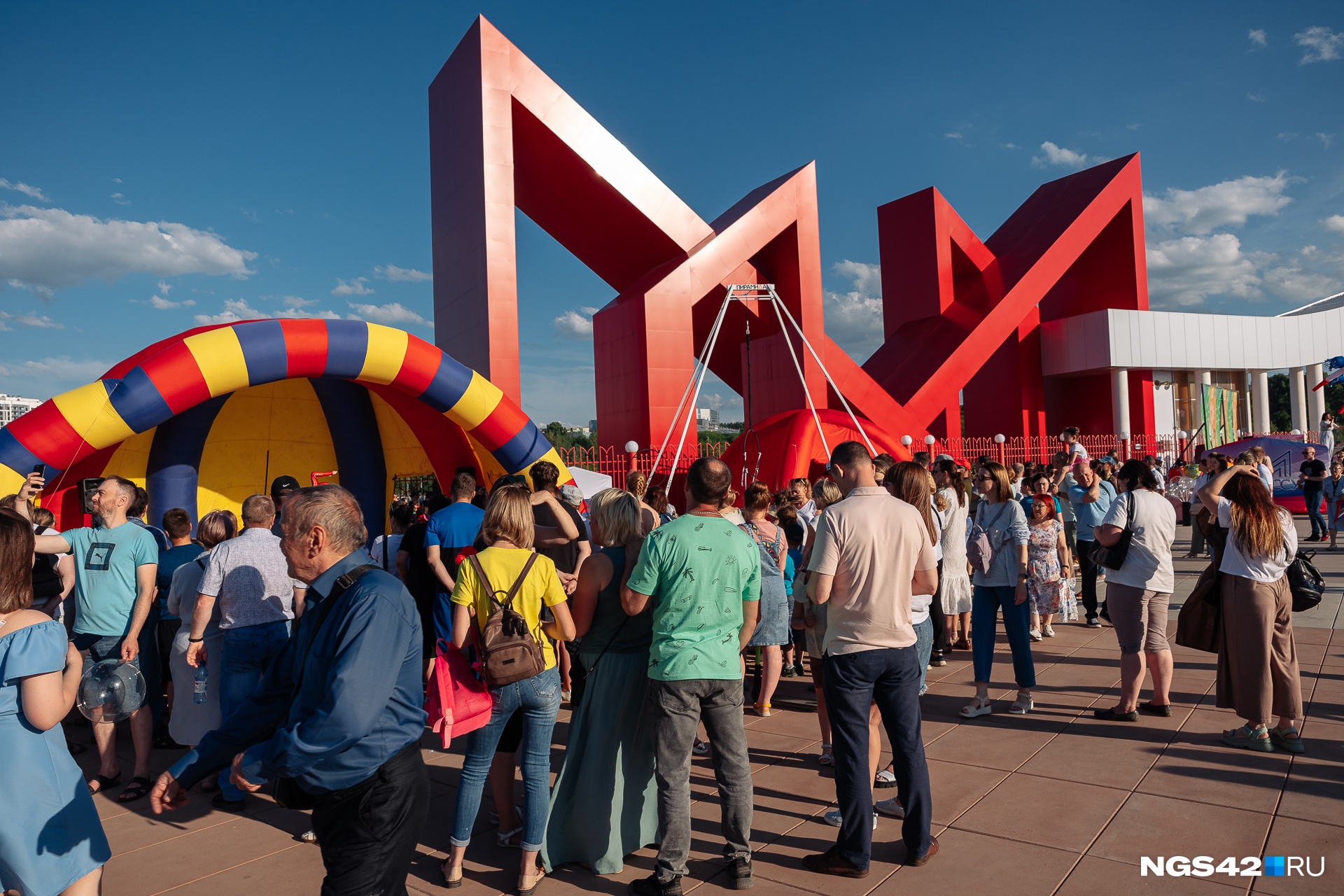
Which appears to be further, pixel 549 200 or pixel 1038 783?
pixel 549 200

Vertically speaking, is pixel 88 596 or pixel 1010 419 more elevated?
pixel 1010 419

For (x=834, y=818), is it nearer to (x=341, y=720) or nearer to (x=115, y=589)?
(x=341, y=720)

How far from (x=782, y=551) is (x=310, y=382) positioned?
6.47 m

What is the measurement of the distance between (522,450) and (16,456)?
4143 millimetres

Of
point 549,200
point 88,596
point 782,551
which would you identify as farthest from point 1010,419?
point 88,596

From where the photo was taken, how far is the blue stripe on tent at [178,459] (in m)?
7.96

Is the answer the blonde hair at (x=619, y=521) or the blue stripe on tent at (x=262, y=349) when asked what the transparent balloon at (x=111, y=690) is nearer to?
the blonde hair at (x=619, y=521)

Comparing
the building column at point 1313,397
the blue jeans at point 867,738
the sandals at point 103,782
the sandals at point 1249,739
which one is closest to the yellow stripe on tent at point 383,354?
the sandals at point 103,782

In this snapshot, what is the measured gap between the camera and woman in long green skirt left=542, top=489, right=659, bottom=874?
348cm

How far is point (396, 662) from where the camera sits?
7.15 ft

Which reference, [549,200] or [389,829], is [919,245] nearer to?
[549,200]

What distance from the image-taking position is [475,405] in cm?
809

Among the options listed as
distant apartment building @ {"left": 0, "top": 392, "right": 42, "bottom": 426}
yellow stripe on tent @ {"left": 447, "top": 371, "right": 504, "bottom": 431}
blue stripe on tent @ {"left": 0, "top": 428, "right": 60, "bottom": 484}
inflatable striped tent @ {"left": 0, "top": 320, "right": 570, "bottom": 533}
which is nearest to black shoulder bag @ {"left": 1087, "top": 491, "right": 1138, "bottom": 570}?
inflatable striped tent @ {"left": 0, "top": 320, "right": 570, "bottom": 533}

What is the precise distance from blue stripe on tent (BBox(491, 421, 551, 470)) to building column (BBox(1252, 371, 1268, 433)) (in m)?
26.1
